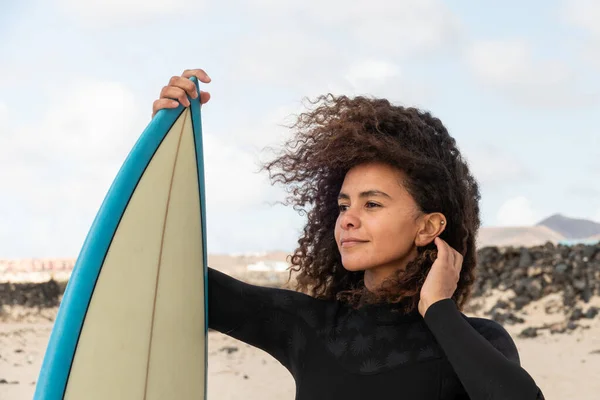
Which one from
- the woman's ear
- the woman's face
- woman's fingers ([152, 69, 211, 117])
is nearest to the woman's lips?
the woman's face

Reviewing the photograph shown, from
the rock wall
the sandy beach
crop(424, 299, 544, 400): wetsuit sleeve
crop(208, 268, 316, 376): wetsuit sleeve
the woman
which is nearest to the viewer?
crop(424, 299, 544, 400): wetsuit sleeve

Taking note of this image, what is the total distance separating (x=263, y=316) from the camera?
2348 millimetres

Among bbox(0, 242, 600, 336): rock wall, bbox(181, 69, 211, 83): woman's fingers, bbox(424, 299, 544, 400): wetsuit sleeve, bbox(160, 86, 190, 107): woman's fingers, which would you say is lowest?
bbox(424, 299, 544, 400): wetsuit sleeve

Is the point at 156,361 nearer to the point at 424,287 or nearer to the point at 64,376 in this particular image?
the point at 64,376

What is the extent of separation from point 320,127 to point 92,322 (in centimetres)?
96

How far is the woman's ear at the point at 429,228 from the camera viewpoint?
230 cm

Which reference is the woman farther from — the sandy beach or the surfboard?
the sandy beach

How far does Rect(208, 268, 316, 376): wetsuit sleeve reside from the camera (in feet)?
7.63

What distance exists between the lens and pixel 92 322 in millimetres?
2240

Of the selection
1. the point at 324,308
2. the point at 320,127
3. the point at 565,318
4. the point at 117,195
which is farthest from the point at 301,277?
the point at 565,318

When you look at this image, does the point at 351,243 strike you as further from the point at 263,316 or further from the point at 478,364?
the point at 478,364

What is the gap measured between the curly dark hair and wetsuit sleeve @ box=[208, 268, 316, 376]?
0.52 ft

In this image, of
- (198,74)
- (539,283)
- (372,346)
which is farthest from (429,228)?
(539,283)

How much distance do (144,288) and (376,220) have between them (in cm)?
75
